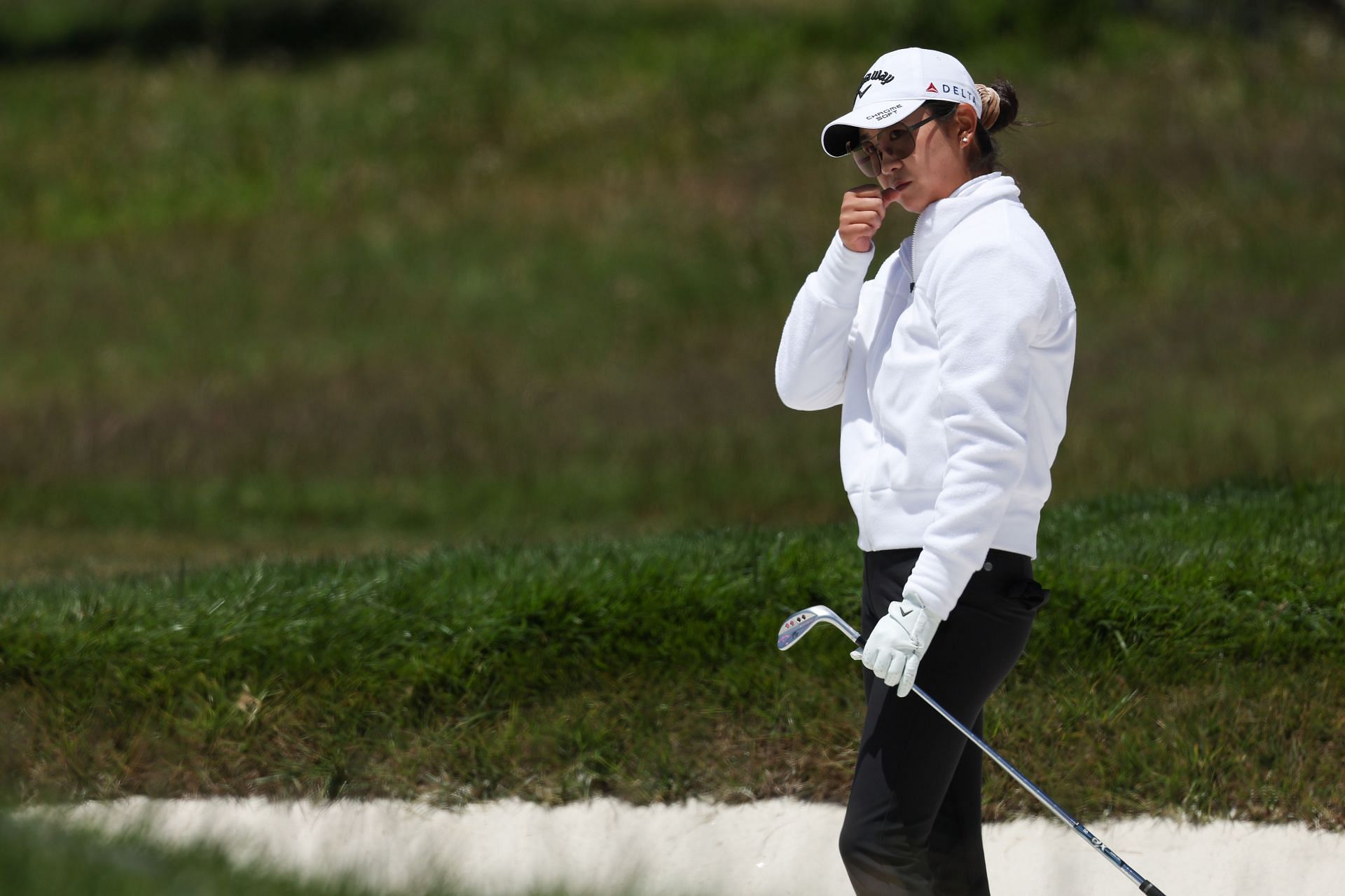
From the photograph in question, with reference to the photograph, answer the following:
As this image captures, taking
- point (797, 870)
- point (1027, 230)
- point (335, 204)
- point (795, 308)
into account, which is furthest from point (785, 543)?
point (335, 204)

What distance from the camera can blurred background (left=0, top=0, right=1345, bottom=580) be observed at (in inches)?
464

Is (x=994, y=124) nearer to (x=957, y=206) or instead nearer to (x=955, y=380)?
(x=957, y=206)

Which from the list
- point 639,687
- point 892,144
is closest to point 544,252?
point 639,687

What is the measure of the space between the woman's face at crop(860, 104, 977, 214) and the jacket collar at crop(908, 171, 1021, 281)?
0.18ft

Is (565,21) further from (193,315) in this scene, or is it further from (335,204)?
(193,315)

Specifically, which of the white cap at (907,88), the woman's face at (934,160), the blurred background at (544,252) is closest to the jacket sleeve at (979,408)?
the woman's face at (934,160)

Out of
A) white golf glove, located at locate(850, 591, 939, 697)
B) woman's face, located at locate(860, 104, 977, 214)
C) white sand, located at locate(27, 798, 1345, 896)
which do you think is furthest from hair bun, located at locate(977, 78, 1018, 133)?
white sand, located at locate(27, 798, 1345, 896)

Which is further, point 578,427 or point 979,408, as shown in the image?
point 578,427

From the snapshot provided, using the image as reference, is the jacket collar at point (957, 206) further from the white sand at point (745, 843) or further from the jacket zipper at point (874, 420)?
the white sand at point (745, 843)

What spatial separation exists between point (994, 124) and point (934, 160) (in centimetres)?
28

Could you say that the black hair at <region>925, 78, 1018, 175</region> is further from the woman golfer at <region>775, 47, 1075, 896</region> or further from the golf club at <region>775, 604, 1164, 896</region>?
the golf club at <region>775, 604, 1164, 896</region>

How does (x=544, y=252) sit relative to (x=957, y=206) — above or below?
below

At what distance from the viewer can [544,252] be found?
16.3m

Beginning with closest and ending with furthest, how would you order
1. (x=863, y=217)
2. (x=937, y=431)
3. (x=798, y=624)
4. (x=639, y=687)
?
(x=937, y=431) < (x=863, y=217) < (x=798, y=624) < (x=639, y=687)
